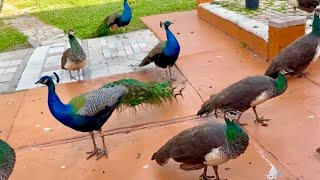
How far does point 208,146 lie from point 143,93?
1453mm

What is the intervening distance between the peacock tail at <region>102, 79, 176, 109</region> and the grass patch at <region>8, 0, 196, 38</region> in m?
4.61

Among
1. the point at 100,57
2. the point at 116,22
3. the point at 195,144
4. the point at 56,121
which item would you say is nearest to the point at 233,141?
the point at 195,144

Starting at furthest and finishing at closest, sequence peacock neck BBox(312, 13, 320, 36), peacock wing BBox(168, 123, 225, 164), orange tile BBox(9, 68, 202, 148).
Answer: peacock neck BBox(312, 13, 320, 36), orange tile BBox(9, 68, 202, 148), peacock wing BBox(168, 123, 225, 164)

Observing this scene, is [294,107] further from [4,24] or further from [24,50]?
[4,24]

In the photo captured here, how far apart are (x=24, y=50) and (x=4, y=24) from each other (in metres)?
3.38

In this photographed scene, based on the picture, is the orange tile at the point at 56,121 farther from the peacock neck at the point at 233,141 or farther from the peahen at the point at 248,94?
the peacock neck at the point at 233,141

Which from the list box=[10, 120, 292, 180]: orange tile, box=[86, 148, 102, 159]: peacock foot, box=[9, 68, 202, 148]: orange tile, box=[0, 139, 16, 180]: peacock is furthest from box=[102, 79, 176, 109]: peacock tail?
box=[0, 139, 16, 180]: peacock

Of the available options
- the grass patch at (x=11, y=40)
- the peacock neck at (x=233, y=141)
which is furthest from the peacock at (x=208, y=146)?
the grass patch at (x=11, y=40)

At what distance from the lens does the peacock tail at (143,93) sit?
14.8ft

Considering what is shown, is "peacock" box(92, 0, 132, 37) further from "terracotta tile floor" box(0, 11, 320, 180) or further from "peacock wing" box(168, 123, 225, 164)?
"peacock wing" box(168, 123, 225, 164)

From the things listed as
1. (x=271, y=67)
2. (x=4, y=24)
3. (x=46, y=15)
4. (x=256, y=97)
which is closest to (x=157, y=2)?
(x=46, y=15)

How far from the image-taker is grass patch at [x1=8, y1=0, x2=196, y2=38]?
1011 cm

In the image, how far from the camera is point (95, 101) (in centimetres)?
400

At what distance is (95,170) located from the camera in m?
3.93
